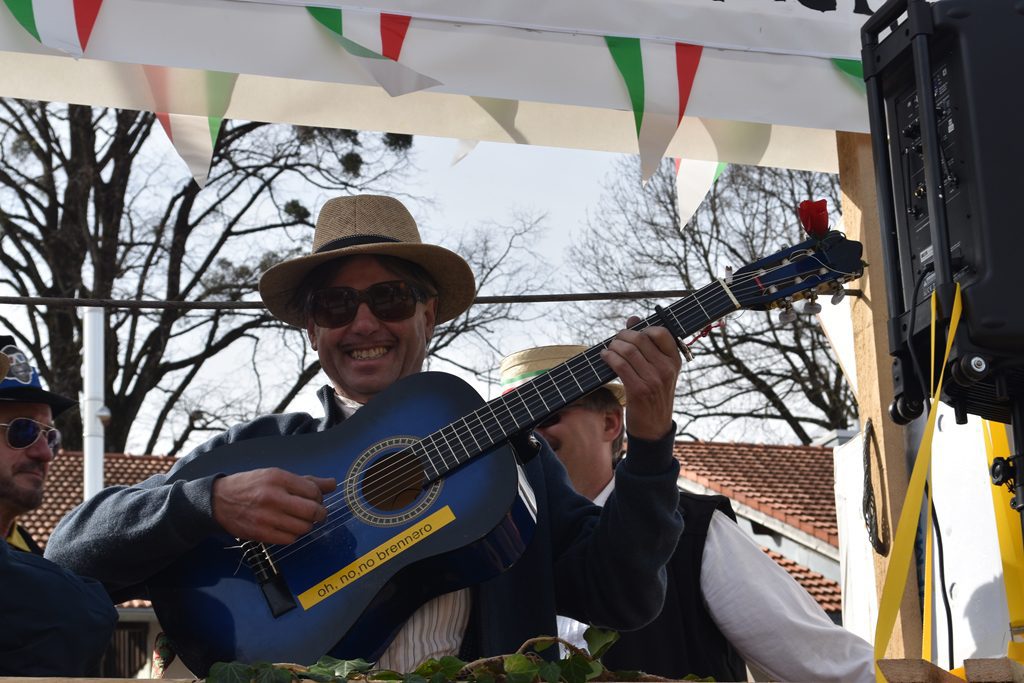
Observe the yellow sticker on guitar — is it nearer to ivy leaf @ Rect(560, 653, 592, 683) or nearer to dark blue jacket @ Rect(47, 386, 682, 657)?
dark blue jacket @ Rect(47, 386, 682, 657)

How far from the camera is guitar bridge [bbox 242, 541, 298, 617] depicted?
253 cm

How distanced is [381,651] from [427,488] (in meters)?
0.32

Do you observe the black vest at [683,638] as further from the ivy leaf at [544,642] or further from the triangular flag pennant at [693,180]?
the ivy leaf at [544,642]

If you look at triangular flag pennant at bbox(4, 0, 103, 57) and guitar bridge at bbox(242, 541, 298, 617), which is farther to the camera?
triangular flag pennant at bbox(4, 0, 103, 57)

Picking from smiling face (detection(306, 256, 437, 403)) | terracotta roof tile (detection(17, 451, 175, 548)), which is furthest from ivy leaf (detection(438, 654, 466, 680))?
terracotta roof tile (detection(17, 451, 175, 548))

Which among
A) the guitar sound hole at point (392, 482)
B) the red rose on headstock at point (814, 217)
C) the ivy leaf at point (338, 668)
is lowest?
the ivy leaf at point (338, 668)

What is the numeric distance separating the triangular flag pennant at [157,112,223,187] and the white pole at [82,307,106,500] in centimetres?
893

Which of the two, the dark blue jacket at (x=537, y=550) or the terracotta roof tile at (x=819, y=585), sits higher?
the terracotta roof tile at (x=819, y=585)

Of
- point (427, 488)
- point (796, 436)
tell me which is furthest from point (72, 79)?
point (796, 436)

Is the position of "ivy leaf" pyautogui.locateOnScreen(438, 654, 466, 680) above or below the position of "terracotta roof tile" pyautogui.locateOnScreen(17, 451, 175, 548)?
below

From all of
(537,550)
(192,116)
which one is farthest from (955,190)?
(192,116)

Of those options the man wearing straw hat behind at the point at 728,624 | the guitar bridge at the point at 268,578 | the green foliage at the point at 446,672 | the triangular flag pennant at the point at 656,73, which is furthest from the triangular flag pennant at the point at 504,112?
the green foliage at the point at 446,672

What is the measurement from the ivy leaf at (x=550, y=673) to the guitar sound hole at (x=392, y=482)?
37.1 inches

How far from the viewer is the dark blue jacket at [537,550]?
8.26 ft
